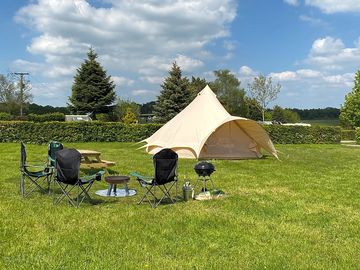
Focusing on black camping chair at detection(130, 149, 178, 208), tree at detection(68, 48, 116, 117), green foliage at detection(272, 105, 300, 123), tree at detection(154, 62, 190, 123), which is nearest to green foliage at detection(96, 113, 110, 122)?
tree at detection(68, 48, 116, 117)

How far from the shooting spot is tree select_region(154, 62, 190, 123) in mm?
34719

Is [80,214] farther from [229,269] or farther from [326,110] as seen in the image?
[326,110]

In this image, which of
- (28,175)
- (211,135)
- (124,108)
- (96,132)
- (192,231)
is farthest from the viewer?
(124,108)

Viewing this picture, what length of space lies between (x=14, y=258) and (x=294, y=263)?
2965 millimetres

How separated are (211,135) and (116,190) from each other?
25.5ft

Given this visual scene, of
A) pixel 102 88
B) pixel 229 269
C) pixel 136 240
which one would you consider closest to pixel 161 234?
pixel 136 240

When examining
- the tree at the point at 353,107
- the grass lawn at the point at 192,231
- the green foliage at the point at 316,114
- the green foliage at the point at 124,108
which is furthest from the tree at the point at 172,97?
the green foliage at the point at 316,114

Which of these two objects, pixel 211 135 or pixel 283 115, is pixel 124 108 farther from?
pixel 211 135

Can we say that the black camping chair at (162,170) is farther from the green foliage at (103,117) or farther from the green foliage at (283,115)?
the green foliage at (283,115)

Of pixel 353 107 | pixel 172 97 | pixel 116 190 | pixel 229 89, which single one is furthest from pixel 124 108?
pixel 116 190

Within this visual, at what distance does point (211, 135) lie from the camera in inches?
611

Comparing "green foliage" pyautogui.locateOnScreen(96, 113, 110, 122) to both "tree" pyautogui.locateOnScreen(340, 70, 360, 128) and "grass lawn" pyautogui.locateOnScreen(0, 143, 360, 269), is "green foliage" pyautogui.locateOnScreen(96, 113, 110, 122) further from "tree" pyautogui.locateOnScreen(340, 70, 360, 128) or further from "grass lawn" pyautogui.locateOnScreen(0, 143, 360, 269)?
"grass lawn" pyautogui.locateOnScreen(0, 143, 360, 269)

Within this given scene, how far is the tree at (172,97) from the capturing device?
3472 centimetres

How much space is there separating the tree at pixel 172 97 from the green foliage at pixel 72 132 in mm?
11611
